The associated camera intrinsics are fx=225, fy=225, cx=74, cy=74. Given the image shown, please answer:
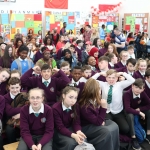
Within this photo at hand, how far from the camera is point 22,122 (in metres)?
2.38

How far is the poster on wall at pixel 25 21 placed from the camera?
898cm

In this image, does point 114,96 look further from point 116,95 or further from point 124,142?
point 124,142

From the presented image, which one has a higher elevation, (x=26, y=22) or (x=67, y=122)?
(x=26, y=22)

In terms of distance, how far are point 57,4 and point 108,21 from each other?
2728 millimetres

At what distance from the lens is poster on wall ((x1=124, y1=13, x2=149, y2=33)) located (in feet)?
35.3

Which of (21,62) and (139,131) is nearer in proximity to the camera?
(139,131)

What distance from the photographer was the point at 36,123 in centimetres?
241

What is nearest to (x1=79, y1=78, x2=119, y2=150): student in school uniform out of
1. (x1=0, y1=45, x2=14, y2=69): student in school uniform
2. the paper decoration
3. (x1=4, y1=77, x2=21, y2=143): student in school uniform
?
(x1=4, y1=77, x2=21, y2=143): student in school uniform

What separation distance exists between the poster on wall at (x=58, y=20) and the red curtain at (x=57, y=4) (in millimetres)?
278

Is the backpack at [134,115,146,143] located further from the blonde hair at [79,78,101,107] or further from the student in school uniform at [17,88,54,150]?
the student in school uniform at [17,88,54,150]

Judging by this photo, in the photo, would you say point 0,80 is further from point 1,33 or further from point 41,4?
point 41,4

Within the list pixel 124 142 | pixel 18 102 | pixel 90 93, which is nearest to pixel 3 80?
pixel 18 102

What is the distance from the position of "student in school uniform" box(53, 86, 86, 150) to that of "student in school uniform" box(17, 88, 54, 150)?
0.11 m

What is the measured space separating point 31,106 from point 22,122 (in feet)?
0.62
